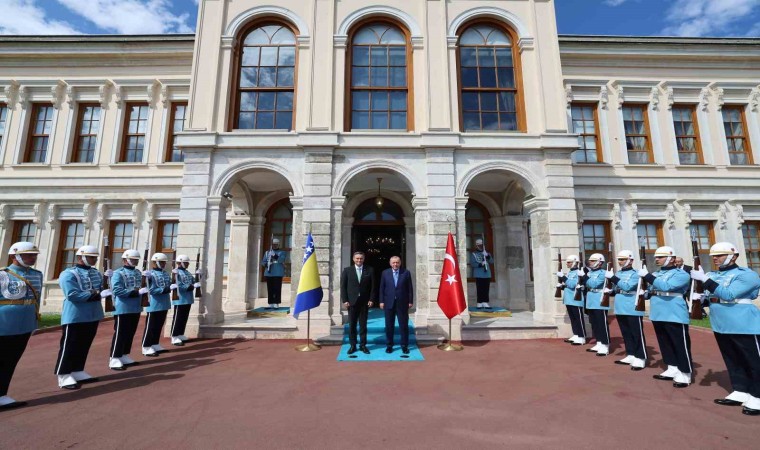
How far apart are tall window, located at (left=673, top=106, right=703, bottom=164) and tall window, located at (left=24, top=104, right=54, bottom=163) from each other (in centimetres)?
2372

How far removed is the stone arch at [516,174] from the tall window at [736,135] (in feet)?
32.2

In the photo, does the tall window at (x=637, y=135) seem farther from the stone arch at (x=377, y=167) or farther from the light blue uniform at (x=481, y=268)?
the stone arch at (x=377, y=167)

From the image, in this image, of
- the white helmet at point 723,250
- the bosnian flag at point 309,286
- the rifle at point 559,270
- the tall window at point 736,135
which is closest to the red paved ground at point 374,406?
the bosnian flag at point 309,286

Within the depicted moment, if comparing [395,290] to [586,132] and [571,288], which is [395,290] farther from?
[586,132]

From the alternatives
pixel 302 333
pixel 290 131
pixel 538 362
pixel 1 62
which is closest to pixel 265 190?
pixel 290 131

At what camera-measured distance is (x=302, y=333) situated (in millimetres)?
8188

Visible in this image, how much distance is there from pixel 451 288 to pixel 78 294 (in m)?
6.41

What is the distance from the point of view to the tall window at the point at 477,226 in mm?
12344

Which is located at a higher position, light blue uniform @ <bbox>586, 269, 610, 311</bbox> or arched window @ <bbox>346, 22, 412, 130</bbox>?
arched window @ <bbox>346, 22, 412, 130</bbox>

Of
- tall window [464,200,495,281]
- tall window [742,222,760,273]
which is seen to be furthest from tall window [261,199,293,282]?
tall window [742,222,760,273]

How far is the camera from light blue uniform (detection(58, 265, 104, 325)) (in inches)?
203

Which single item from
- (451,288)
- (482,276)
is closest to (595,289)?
(451,288)

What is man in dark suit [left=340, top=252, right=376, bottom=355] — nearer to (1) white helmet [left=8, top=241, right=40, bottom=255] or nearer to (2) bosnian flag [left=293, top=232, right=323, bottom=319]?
(2) bosnian flag [left=293, top=232, right=323, bottom=319]

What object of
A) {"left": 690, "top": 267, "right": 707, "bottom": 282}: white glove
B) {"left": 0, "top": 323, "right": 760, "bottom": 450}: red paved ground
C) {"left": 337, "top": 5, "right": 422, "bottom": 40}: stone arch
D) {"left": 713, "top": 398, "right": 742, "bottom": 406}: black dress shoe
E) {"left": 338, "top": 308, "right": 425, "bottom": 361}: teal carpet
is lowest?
{"left": 0, "top": 323, "right": 760, "bottom": 450}: red paved ground
